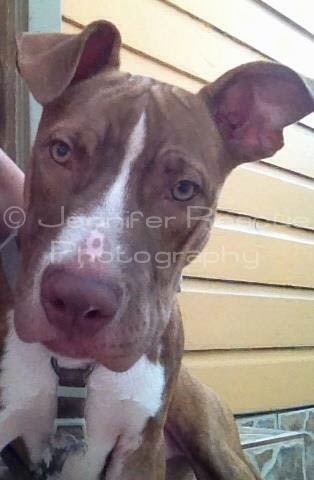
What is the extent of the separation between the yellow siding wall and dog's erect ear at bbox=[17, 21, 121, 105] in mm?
1042

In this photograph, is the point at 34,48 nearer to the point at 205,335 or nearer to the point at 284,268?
the point at 205,335

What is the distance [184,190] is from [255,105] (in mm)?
526

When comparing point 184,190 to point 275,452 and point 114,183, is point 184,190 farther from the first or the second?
point 275,452

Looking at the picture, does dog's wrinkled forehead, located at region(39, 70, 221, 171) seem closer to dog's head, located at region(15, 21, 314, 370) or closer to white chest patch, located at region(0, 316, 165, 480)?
dog's head, located at region(15, 21, 314, 370)

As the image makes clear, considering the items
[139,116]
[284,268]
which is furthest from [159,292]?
[284,268]

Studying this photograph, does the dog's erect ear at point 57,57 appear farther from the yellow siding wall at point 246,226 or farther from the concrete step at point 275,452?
the concrete step at point 275,452

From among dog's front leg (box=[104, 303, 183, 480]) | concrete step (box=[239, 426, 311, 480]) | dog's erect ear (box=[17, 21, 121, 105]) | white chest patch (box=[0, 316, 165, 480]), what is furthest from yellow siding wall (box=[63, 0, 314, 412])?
white chest patch (box=[0, 316, 165, 480])

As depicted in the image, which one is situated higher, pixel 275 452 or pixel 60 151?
pixel 60 151

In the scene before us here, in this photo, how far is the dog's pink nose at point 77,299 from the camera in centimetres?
177

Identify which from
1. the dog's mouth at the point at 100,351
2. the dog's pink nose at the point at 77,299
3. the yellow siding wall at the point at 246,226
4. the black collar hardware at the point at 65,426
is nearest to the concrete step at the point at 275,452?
the yellow siding wall at the point at 246,226

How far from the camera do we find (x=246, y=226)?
15.1 ft

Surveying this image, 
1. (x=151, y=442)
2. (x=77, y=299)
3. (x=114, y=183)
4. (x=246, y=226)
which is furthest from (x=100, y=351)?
(x=246, y=226)

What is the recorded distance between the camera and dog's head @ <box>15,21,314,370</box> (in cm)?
185

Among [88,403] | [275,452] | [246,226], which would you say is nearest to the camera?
[88,403]
